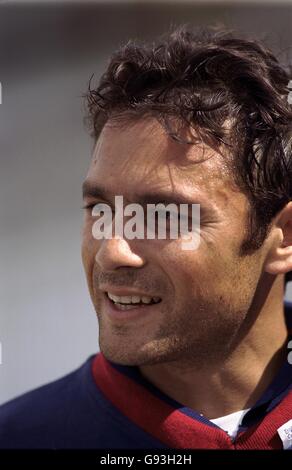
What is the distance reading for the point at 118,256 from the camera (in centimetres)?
110

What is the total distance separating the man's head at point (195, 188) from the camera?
1.12 meters

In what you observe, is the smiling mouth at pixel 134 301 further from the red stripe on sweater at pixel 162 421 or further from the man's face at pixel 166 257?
the red stripe on sweater at pixel 162 421

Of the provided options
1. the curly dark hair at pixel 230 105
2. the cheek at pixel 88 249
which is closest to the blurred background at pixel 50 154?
the curly dark hair at pixel 230 105

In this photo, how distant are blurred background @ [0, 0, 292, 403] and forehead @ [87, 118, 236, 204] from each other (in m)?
1.09

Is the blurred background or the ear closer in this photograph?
the ear

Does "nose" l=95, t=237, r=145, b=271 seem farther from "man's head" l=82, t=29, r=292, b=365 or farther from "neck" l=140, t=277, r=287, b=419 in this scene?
"neck" l=140, t=277, r=287, b=419

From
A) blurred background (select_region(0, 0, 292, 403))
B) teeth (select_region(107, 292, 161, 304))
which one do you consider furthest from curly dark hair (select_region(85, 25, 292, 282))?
blurred background (select_region(0, 0, 292, 403))

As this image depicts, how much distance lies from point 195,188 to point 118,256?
0.54ft

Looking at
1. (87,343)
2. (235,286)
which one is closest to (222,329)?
(235,286)

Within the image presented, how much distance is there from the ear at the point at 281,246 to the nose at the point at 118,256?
243 mm

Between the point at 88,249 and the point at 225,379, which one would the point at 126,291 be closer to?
the point at 88,249

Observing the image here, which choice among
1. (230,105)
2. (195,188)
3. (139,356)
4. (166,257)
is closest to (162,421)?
(139,356)

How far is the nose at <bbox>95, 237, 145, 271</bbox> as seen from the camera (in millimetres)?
A: 1103
